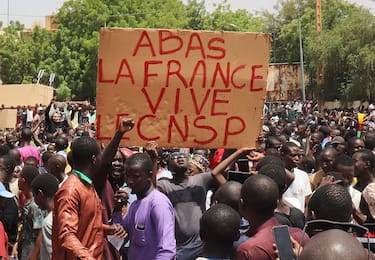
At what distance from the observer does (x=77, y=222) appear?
478 cm

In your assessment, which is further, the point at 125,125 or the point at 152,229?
the point at 152,229

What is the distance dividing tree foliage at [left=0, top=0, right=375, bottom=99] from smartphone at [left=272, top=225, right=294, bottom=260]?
38.0 meters

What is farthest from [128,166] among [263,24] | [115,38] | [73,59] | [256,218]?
[263,24]

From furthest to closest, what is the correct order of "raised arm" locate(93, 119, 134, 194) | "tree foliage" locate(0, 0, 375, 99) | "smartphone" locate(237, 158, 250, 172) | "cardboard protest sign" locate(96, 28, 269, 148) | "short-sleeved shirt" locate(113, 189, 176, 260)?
"tree foliage" locate(0, 0, 375, 99)
"smartphone" locate(237, 158, 250, 172)
"cardboard protest sign" locate(96, 28, 269, 148)
"short-sleeved shirt" locate(113, 189, 176, 260)
"raised arm" locate(93, 119, 134, 194)

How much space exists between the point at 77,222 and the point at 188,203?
155cm

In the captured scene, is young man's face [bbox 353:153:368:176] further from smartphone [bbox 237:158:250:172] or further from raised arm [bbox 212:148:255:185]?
raised arm [bbox 212:148:255:185]

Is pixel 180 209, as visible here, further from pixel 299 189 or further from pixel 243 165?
pixel 299 189

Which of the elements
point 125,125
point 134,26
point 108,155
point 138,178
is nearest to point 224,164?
point 138,178

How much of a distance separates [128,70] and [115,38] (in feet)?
0.80

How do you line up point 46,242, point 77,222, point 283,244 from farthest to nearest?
point 46,242 < point 77,222 < point 283,244

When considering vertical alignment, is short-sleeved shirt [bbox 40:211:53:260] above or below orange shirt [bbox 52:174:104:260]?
below

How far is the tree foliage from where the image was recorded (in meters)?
42.3

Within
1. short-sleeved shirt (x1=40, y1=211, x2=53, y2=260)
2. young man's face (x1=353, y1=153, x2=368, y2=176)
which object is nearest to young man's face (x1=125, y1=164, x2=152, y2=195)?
short-sleeved shirt (x1=40, y1=211, x2=53, y2=260)

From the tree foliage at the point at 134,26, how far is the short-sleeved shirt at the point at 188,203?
116 feet
